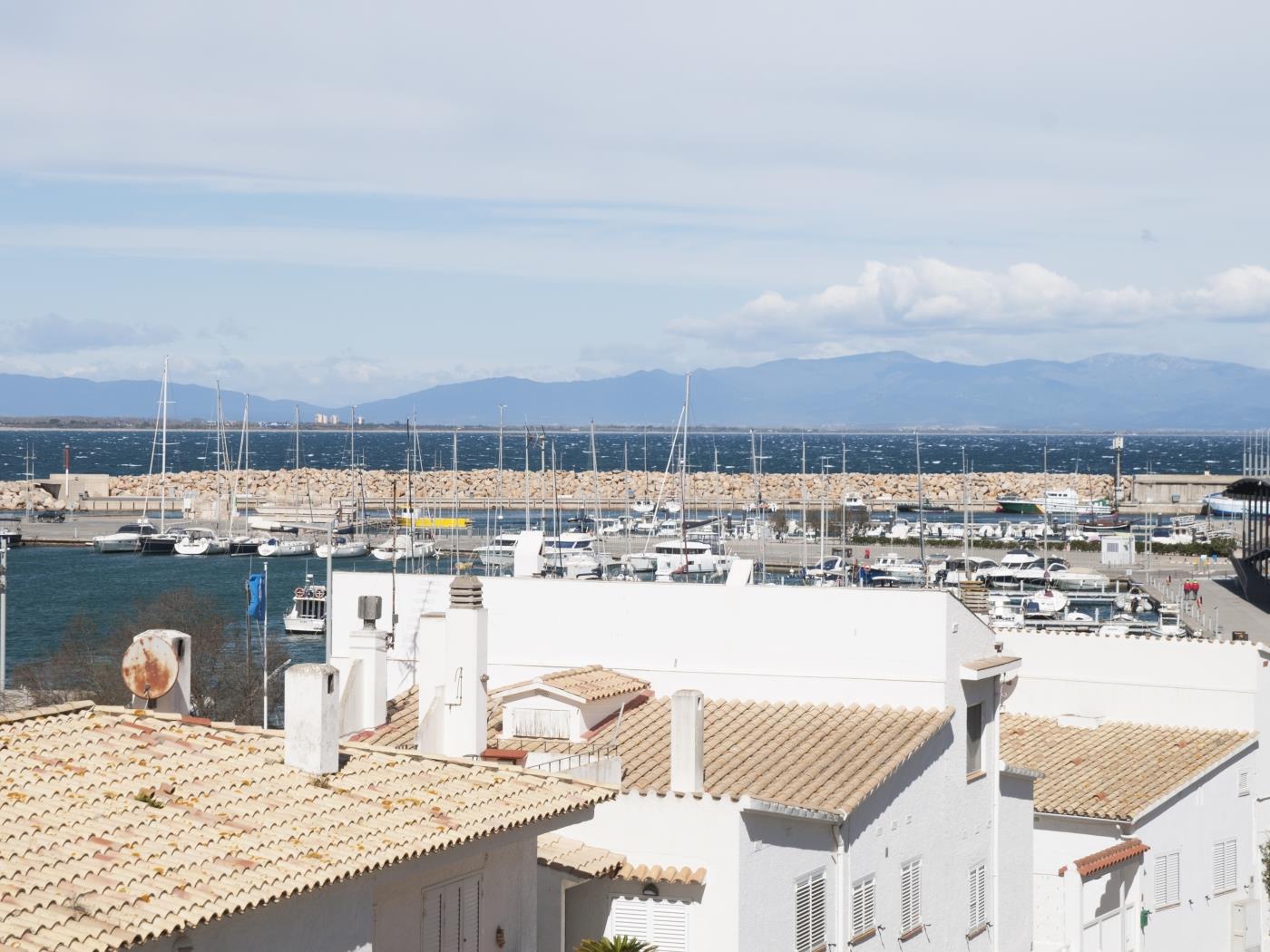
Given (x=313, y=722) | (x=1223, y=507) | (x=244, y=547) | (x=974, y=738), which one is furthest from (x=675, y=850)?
(x=1223, y=507)

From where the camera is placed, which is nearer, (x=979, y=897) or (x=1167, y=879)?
(x=979, y=897)

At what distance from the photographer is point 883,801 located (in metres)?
16.5

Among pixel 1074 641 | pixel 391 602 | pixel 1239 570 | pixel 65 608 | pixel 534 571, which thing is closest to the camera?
pixel 391 602

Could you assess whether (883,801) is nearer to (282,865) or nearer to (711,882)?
(711,882)

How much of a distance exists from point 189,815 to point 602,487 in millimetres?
143214

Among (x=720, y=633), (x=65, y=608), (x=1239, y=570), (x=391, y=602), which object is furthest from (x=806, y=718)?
(x=65, y=608)

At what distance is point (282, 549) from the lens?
101938 mm

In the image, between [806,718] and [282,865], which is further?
[806,718]

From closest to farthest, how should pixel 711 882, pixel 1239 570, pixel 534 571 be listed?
1. pixel 711 882
2. pixel 534 571
3. pixel 1239 570

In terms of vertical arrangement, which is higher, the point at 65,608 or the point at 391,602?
the point at 391,602

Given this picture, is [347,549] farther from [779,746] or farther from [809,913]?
[809,913]

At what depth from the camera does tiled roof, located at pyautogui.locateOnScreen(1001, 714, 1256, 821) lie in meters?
21.9

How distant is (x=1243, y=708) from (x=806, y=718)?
31.1 ft

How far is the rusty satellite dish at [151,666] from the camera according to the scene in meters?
12.6
